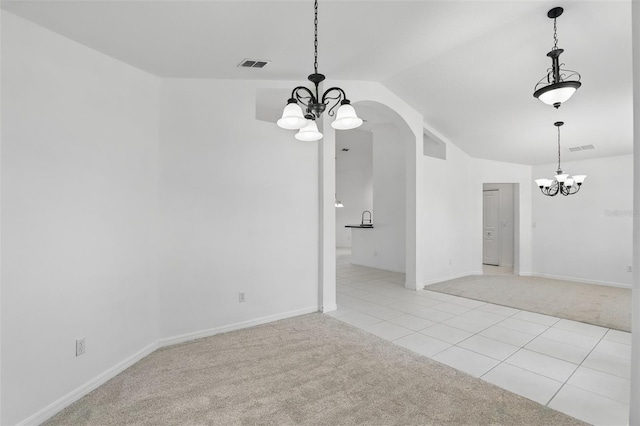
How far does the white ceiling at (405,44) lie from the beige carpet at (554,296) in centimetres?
280

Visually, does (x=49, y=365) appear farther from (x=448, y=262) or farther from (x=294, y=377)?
(x=448, y=262)

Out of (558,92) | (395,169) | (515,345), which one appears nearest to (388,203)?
(395,169)

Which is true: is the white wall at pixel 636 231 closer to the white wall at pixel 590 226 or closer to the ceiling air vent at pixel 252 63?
the ceiling air vent at pixel 252 63

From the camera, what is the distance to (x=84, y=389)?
252cm

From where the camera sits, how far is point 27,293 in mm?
2178

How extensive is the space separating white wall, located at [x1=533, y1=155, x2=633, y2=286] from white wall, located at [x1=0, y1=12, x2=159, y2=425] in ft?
26.2

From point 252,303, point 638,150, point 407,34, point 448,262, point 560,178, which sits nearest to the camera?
point 638,150

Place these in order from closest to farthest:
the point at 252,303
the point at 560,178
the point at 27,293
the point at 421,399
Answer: the point at 27,293 < the point at 421,399 < the point at 252,303 < the point at 560,178

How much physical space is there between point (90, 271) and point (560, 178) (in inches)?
265

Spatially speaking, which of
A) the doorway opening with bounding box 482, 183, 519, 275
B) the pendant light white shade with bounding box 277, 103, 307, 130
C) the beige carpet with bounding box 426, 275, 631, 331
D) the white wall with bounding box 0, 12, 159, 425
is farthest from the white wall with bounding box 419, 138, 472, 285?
the white wall with bounding box 0, 12, 159, 425

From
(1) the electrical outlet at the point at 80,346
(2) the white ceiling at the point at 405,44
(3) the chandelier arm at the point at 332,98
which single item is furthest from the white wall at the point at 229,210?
(1) the electrical outlet at the point at 80,346

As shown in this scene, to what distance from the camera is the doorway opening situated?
9.02 meters

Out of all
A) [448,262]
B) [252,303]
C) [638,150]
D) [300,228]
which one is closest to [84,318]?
[252,303]

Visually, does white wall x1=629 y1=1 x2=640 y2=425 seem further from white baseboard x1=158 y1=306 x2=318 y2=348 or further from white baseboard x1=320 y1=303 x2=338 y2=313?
white baseboard x1=158 y1=306 x2=318 y2=348
